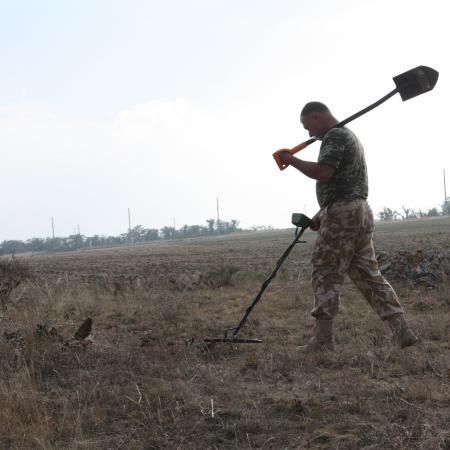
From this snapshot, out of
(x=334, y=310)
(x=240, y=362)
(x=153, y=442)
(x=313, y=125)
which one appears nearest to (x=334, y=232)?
(x=334, y=310)

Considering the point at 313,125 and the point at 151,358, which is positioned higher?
the point at 313,125

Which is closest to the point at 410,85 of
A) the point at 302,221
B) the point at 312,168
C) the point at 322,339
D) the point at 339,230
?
the point at 312,168

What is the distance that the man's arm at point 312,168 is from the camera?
166 inches

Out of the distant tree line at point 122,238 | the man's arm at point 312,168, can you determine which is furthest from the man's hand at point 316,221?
the distant tree line at point 122,238

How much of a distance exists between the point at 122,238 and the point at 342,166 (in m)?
99.3

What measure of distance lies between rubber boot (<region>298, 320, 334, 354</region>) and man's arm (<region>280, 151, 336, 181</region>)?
1.19m

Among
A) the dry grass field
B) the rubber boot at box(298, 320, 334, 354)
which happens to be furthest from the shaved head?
the dry grass field

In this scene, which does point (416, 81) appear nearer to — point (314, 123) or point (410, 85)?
point (410, 85)

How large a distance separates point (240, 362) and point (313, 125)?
2.02 meters

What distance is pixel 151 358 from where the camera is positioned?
13.6ft

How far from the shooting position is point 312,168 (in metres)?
4.21

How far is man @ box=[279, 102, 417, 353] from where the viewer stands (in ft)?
Result: 13.9

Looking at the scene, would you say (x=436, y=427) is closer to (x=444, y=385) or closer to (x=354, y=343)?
(x=444, y=385)

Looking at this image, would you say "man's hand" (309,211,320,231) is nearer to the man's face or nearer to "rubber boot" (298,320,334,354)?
the man's face
